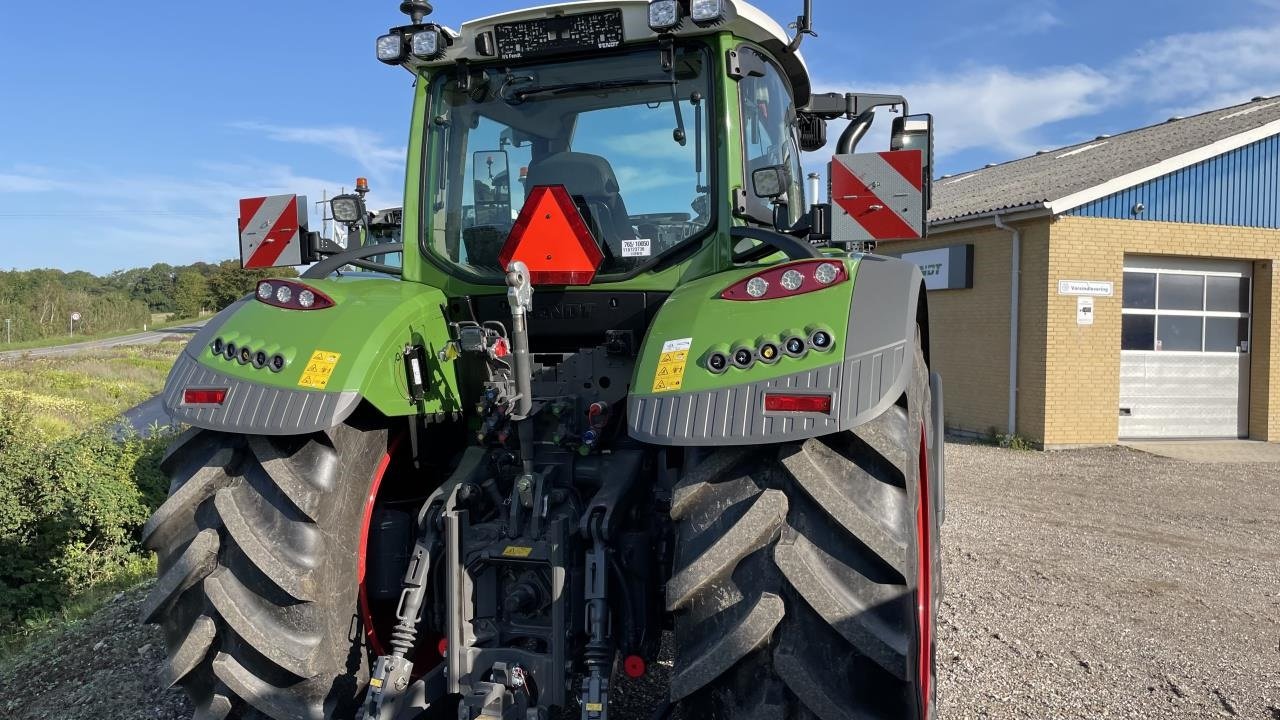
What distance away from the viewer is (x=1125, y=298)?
13.5 m

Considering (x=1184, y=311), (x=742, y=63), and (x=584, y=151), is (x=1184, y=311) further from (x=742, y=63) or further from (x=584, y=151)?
(x=584, y=151)

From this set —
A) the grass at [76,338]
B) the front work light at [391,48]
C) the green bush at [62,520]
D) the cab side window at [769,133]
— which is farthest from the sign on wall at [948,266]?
the grass at [76,338]

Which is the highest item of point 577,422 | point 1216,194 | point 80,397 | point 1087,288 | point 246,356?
point 1216,194

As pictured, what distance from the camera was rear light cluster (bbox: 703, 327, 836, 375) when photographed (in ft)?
7.62

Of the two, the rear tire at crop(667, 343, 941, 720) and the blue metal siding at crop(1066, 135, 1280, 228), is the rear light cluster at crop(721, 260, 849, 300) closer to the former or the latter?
the rear tire at crop(667, 343, 941, 720)

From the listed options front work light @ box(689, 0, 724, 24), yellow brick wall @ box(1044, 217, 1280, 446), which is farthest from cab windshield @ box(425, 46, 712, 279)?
yellow brick wall @ box(1044, 217, 1280, 446)

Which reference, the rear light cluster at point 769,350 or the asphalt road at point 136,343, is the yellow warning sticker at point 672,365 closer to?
the rear light cluster at point 769,350

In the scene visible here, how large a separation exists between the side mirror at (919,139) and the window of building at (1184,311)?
37.7ft

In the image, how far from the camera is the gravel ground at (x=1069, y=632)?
381 cm

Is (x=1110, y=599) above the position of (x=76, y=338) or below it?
below

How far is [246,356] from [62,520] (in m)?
6.42

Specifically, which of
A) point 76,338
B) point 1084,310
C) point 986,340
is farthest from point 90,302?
point 1084,310

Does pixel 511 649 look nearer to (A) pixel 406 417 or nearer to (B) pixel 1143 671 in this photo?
(A) pixel 406 417

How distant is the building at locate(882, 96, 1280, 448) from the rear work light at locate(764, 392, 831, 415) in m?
11.6
